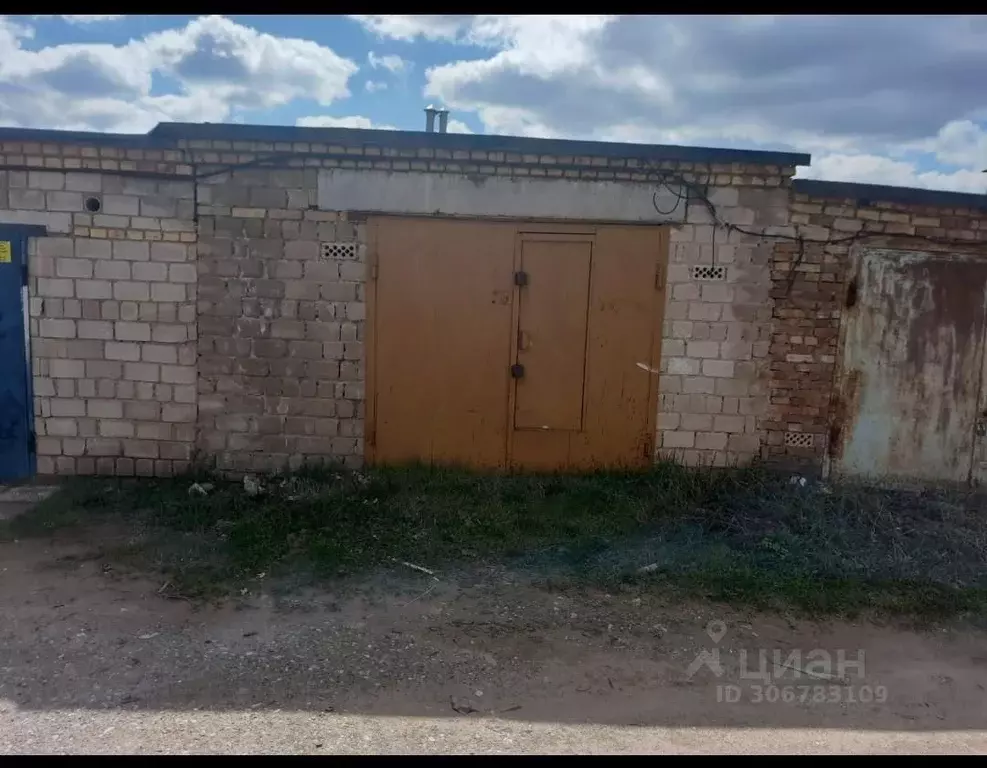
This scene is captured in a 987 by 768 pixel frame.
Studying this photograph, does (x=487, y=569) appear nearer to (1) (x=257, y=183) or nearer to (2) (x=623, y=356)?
(2) (x=623, y=356)

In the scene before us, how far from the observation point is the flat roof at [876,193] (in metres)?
6.44

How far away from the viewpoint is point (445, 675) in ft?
12.1

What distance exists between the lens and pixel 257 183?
6.37m

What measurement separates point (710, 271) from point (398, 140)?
2913 millimetres

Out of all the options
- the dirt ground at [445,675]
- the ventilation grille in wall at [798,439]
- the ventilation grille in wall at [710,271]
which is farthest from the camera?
the ventilation grille in wall at [798,439]

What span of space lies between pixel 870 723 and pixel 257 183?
5.76 meters

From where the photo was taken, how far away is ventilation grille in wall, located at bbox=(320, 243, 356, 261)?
21.2ft

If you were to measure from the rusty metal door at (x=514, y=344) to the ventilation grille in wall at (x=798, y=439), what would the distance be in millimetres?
1224

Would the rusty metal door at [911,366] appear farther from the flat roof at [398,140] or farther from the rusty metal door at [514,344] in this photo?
the rusty metal door at [514,344]

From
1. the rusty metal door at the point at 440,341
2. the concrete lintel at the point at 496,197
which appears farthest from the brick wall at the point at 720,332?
the rusty metal door at the point at 440,341

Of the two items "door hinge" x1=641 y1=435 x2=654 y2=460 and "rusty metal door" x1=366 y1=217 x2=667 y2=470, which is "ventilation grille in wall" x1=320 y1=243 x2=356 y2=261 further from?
"door hinge" x1=641 y1=435 x2=654 y2=460

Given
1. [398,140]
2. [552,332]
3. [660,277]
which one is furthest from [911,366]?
[398,140]

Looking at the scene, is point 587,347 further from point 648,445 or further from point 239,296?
point 239,296

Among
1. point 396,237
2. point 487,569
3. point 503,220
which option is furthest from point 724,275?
point 487,569
